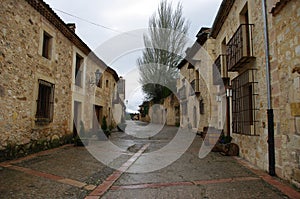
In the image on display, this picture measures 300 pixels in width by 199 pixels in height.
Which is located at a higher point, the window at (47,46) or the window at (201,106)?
the window at (47,46)

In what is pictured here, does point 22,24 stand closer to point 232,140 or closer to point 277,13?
point 277,13

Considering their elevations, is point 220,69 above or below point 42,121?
above

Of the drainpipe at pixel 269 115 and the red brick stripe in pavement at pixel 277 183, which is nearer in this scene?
the red brick stripe in pavement at pixel 277 183

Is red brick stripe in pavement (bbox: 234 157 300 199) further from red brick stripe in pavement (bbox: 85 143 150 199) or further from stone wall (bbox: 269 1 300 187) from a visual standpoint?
red brick stripe in pavement (bbox: 85 143 150 199)

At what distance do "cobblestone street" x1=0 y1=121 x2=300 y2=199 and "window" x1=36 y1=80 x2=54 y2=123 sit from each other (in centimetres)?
170

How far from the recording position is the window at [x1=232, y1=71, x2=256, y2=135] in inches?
193

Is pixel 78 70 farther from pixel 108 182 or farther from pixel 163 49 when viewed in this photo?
pixel 163 49

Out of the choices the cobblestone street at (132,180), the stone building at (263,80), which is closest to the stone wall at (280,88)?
the stone building at (263,80)

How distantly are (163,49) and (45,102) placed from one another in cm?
1481

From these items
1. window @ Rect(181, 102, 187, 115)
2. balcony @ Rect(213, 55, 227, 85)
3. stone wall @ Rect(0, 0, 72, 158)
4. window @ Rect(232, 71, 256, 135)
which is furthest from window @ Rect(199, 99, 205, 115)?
stone wall @ Rect(0, 0, 72, 158)

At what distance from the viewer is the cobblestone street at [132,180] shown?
305cm

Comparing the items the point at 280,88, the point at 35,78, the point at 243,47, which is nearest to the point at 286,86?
the point at 280,88

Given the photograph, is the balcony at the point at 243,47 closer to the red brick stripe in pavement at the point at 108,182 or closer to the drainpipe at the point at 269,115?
the drainpipe at the point at 269,115

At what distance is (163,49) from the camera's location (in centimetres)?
2014
